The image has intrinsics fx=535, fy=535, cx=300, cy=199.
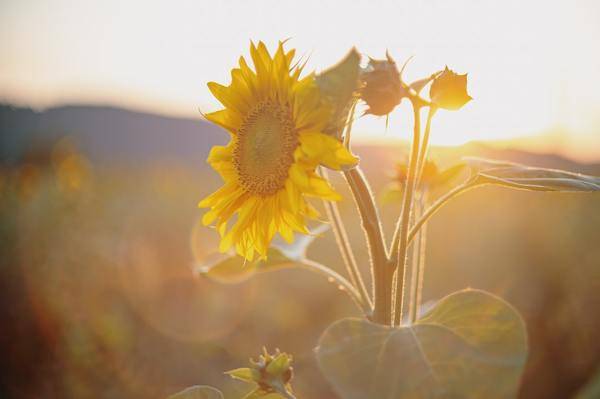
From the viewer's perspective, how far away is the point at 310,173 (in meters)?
0.79

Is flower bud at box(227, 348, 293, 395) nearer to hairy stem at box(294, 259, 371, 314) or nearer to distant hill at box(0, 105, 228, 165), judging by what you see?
hairy stem at box(294, 259, 371, 314)

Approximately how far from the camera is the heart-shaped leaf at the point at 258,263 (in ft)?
3.72

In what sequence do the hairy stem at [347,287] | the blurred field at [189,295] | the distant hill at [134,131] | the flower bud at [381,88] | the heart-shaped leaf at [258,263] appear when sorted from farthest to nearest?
the distant hill at [134,131], the blurred field at [189,295], the heart-shaped leaf at [258,263], the hairy stem at [347,287], the flower bud at [381,88]

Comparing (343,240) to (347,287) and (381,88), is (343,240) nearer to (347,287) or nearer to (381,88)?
(347,287)

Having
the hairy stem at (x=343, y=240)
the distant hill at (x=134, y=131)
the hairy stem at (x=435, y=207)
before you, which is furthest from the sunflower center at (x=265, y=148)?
the distant hill at (x=134, y=131)

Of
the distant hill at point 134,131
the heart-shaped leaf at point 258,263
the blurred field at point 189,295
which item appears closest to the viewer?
the heart-shaped leaf at point 258,263

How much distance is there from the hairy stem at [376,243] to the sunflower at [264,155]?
0.07 meters

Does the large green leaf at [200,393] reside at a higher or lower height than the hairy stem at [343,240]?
lower

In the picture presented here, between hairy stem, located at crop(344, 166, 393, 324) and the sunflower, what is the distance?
69 mm

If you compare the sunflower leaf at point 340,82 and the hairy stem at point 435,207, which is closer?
the sunflower leaf at point 340,82

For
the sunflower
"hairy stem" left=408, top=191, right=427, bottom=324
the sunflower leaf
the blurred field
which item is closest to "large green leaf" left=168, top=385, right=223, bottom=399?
the sunflower

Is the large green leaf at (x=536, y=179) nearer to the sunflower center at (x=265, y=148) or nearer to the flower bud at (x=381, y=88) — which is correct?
the flower bud at (x=381, y=88)

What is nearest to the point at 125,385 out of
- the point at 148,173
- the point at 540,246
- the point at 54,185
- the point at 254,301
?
the point at 254,301

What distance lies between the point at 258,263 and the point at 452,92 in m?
0.58
